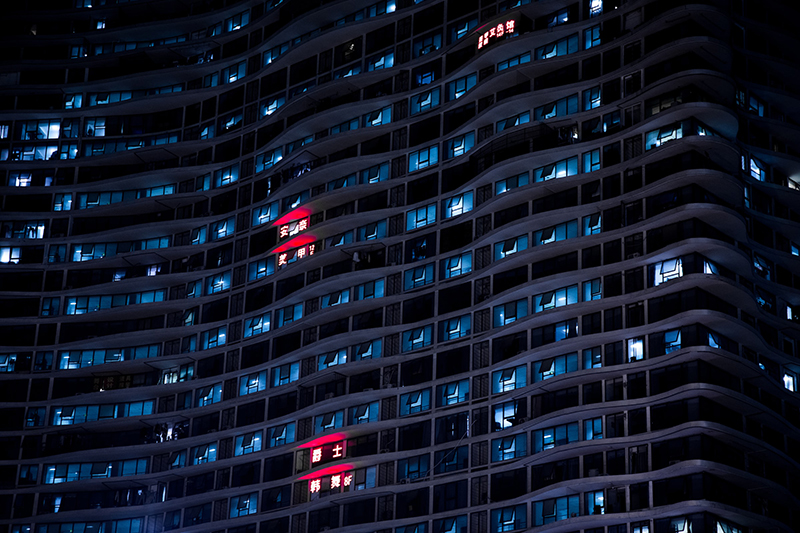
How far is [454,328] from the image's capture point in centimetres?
11656

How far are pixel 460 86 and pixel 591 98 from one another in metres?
14.3

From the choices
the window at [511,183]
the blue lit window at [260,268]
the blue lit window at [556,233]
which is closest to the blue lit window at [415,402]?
the blue lit window at [556,233]

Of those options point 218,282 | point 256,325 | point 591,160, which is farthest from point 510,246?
point 218,282

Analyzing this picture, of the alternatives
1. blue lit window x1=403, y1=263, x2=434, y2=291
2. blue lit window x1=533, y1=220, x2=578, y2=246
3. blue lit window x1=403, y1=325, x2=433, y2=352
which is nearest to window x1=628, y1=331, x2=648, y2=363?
blue lit window x1=533, y1=220, x2=578, y2=246

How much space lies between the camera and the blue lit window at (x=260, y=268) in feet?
440

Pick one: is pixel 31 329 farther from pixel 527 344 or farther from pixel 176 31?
pixel 527 344

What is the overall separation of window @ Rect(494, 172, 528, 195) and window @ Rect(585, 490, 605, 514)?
89.5 ft

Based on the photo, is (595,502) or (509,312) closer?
(595,502)

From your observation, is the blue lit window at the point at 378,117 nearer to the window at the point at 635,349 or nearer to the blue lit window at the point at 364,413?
the blue lit window at the point at 364,413

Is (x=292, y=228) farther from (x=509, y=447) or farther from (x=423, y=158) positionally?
(x=509, y=447)

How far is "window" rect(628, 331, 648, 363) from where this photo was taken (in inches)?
4104

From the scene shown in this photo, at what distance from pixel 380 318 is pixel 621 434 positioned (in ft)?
91.5

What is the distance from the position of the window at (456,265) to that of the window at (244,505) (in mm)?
26310

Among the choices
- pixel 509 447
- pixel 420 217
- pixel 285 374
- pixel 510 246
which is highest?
pixel 420 217
